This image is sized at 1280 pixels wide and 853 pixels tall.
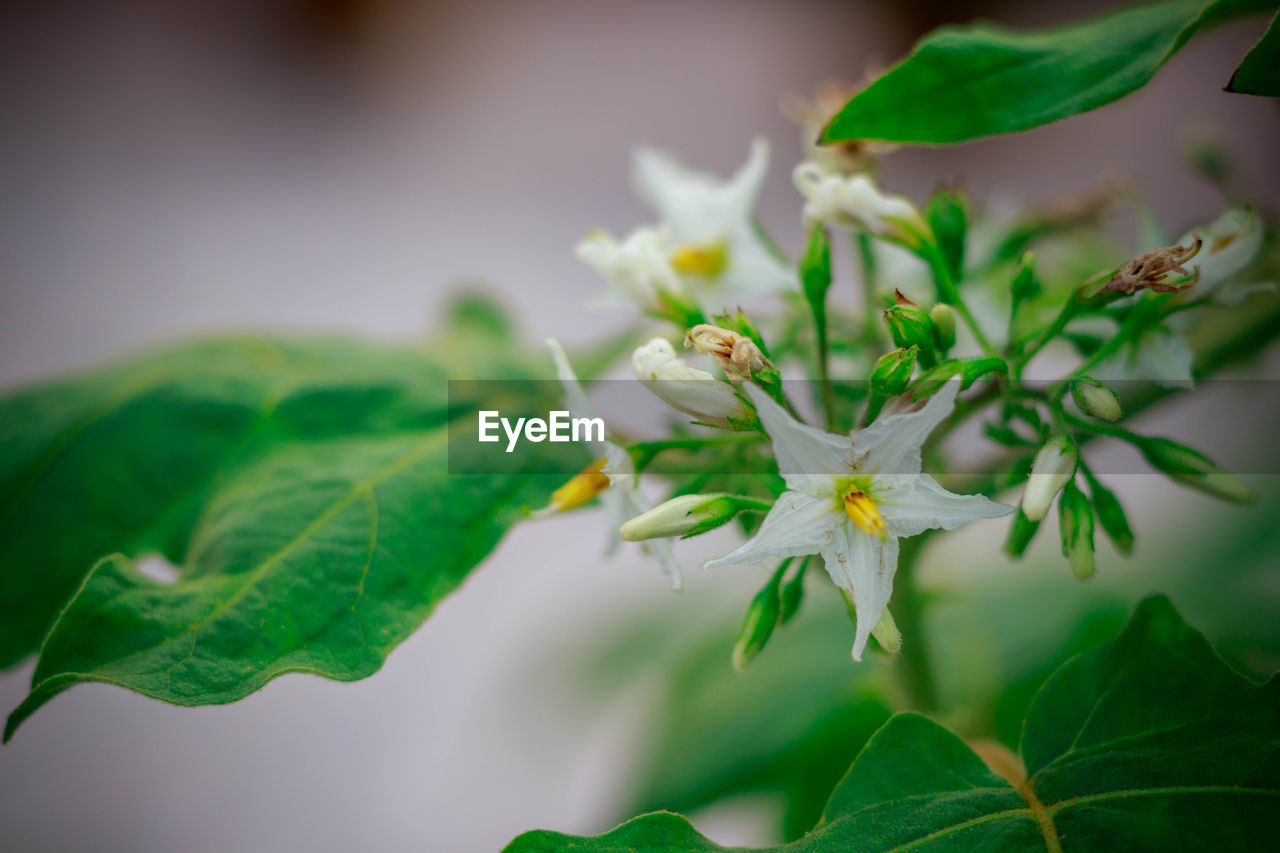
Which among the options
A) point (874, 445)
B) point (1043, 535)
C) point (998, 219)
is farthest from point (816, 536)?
point (1043, 535)

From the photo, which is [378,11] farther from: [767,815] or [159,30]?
[767,815]

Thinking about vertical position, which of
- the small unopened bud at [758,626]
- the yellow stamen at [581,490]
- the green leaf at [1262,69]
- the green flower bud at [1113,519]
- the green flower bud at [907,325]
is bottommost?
the small unopened bud at [758,626]

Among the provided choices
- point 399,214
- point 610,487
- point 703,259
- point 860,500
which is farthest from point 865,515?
point 399,214

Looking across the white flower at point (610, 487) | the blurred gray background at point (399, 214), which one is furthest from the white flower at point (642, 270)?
the blurred gray background at point (399, 214)

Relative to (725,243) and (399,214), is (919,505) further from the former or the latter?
(399,214)

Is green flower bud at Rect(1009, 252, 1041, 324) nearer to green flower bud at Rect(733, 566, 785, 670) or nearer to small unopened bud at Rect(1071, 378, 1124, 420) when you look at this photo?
small unopened bud at Rect(1071, 378, 1124, 420)

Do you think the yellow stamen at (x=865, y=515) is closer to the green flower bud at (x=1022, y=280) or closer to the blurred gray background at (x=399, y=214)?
the green flower bud at (x=1022, y=280)
